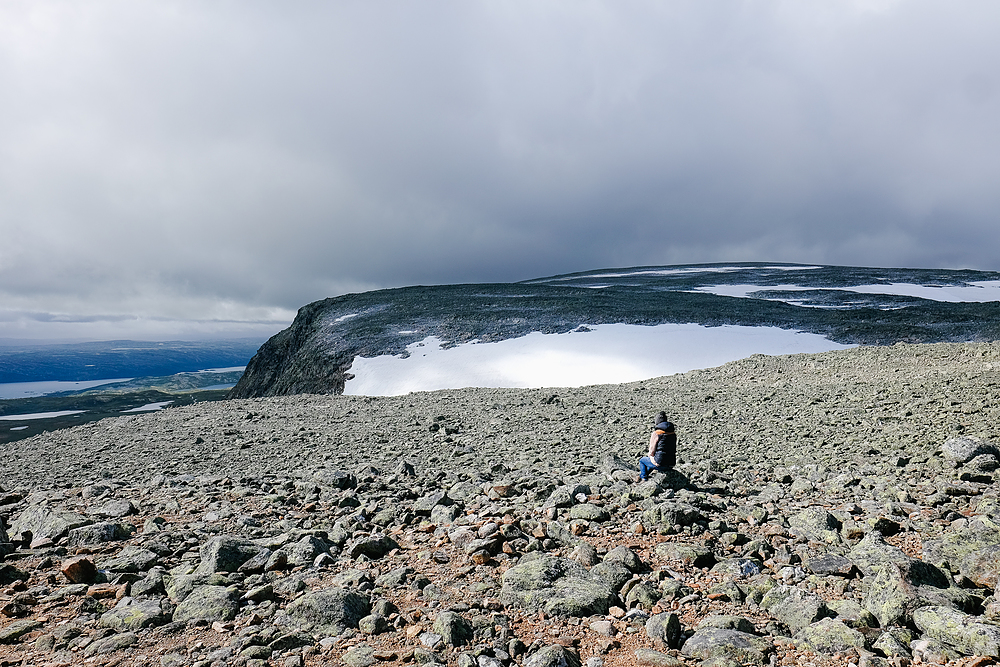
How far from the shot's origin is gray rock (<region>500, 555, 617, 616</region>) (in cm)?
468

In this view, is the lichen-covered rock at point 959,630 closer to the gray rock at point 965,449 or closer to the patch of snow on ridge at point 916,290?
the gray rock at point 965,449

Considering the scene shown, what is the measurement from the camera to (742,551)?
229 inches

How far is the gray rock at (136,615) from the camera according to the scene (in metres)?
4.50

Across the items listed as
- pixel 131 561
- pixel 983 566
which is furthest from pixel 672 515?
pixel 131 561

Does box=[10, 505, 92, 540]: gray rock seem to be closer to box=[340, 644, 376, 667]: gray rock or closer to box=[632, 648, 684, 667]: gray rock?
box=[340, 644, 376, 667]: gray rock

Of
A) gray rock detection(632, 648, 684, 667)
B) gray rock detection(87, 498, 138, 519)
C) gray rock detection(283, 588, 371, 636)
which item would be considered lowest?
gray rock detection(632, 648, 684, 667)

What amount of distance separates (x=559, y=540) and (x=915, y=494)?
16.2ft

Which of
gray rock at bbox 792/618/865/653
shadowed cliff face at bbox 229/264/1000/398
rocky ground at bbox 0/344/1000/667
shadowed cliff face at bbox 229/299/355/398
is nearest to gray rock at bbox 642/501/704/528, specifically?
rocky ground at bbox 0/344/1000/667

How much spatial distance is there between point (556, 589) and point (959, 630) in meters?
2.97

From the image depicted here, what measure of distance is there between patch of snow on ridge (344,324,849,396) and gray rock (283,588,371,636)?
21334 mm

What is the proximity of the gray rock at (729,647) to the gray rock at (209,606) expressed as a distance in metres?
3.74

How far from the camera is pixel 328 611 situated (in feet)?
15.1

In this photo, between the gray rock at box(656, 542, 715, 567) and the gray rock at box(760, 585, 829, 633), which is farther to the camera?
the gray rock at box(656, 542, 715, 567)

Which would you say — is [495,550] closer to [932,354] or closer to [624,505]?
[624,505]
